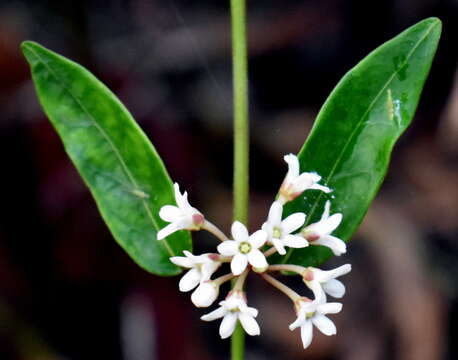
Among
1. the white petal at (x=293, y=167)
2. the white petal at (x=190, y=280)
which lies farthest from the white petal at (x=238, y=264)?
the white petal at (x=293, y=167)

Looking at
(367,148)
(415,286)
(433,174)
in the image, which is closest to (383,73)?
(367,148)

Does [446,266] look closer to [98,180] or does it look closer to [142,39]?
[142,39]

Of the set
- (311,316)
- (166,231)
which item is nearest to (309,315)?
(311,316)

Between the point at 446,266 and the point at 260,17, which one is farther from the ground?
the point at 260,17

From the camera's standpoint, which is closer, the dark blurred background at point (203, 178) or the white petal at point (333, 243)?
the white petal at point (333, 243)

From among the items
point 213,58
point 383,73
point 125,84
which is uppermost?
point 213,58

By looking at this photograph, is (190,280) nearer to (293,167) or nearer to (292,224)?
(292,224)

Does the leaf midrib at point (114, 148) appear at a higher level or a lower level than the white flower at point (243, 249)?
higher

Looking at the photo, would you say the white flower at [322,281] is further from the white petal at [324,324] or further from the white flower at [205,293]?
the white flower at [205,293]
